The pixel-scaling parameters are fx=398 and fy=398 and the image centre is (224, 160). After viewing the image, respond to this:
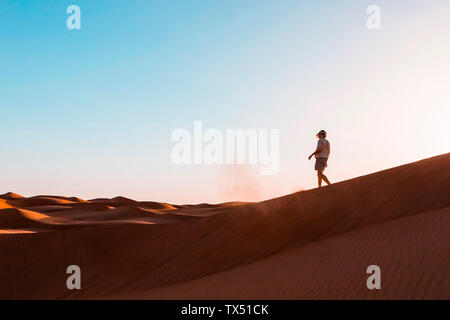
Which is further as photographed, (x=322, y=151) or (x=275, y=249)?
(x=322, y=151)

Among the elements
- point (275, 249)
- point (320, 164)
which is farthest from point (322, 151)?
point (275, 249)

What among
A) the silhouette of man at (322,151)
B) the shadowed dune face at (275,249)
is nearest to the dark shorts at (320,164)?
the silhouette of man at (322,151)

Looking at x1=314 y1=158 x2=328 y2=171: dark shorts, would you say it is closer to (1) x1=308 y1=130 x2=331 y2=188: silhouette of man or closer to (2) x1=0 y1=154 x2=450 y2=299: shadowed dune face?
(1) x1=308 y1=130 x2=331 y2=188: silhouette of man

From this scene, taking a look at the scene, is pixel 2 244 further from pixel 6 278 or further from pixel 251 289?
pixel 251 289

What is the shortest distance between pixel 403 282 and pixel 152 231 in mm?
8273

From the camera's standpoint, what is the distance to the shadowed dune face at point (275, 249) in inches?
250

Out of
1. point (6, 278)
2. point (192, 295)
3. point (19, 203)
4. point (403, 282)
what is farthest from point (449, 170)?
point (19, 203)

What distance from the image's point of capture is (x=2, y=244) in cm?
1074

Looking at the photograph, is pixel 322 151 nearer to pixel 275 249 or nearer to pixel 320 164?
pixel 320 164

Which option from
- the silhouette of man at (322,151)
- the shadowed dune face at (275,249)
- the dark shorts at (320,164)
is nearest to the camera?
the shadowed dune face at (275,249)

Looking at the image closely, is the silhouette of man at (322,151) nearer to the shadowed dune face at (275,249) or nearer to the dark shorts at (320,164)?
the dark shorts at (320,164)

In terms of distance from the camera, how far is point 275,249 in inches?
385

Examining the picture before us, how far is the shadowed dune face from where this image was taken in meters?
6.34

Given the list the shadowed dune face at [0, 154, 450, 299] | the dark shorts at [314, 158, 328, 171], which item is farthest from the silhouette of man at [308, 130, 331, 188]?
the shadowed dune face at [0, 154, 450, 299]
